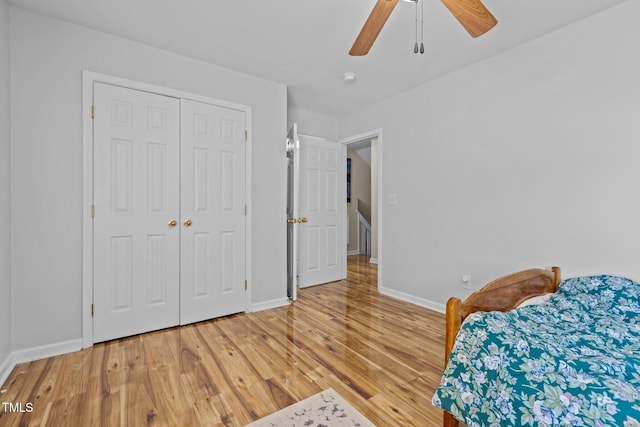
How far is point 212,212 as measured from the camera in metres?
2.87

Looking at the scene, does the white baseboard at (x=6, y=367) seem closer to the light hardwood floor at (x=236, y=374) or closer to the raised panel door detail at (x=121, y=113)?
the light hardwood floor at (x=236, y=374)

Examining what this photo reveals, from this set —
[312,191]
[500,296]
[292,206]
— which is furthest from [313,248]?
[500,296]

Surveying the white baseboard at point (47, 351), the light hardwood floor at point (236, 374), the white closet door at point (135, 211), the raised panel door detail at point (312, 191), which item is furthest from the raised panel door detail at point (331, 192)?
the white baseboard at point (47, 351)

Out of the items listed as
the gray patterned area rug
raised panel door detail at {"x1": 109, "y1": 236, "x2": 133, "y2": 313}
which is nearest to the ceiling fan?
the gray patterned area rug

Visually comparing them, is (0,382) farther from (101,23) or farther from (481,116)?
(481,116)

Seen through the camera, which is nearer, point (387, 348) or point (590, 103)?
point (590, 103)

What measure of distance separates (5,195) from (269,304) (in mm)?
2311

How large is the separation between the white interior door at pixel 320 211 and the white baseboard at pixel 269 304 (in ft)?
2.42

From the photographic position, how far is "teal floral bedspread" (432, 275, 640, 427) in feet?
3.24

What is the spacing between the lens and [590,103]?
7.04 ft

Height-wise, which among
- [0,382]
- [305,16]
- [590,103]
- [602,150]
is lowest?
[0,382]

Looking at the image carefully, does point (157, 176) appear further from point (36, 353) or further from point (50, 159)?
point (36, 353)

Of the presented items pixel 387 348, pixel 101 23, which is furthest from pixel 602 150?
pixel 101 23

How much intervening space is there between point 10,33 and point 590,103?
14.0 ft
